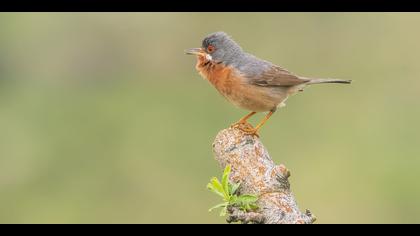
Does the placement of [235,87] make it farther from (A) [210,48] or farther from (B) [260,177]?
(B) [260,177]

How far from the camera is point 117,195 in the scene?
45.5 feet

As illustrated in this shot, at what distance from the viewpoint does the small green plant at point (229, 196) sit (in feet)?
16.9

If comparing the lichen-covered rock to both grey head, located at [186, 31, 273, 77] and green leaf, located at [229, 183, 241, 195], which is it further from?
grey head, located at [186, 31, 273, 77]

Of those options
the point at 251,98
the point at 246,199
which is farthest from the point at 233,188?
the point at 251,98

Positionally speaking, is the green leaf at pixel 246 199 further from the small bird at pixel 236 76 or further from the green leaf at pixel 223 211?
the small bird at pixel 236 76

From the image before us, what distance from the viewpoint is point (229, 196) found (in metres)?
5.25

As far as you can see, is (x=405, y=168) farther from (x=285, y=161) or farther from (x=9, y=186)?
(x=9, y=186)

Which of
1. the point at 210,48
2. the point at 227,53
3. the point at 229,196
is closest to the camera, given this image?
the point at 229,196

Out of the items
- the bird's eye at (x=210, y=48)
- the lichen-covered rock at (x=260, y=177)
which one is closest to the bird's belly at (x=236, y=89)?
the bird's eye at (x=210, y=48)

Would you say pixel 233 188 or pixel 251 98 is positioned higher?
pixel 251 98

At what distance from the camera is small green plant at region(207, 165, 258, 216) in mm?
5148

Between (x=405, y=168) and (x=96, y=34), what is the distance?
677 cm
